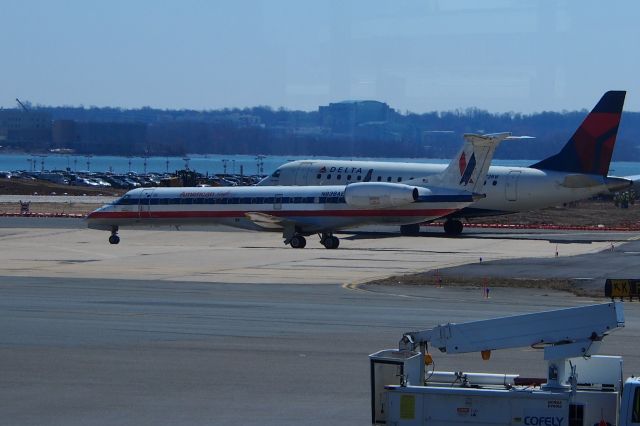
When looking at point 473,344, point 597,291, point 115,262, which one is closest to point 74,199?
point 115,262

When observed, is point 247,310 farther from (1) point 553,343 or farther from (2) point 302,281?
(1) point 553,343

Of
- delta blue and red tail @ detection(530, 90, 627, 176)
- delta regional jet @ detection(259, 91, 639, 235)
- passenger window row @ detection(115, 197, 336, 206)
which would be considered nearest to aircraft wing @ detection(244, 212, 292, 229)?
passenger window row @ detection(115, 197, 336, 206)

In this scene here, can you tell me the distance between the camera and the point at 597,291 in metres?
33.8

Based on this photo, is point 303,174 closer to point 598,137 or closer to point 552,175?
point 552,175

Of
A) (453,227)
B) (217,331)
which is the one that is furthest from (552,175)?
(217,331)

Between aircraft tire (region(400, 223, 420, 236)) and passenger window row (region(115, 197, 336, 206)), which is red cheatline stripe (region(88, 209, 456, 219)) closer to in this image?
passenger window row (region(115, 197, 336, 206))

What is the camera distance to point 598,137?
192 ft

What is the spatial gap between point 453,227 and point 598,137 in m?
9.22

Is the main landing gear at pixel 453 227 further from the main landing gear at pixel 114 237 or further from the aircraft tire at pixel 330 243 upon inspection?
the main landing gear at pixel 114 237

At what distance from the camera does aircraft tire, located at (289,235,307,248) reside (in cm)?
5359

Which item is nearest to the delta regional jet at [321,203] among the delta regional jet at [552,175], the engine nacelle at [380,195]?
the engine nacelle at [380,195]

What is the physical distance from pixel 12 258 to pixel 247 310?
20340 mm

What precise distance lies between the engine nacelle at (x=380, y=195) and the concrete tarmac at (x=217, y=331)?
4.29 meters

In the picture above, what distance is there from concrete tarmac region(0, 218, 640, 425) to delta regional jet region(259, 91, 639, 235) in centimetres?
1153
